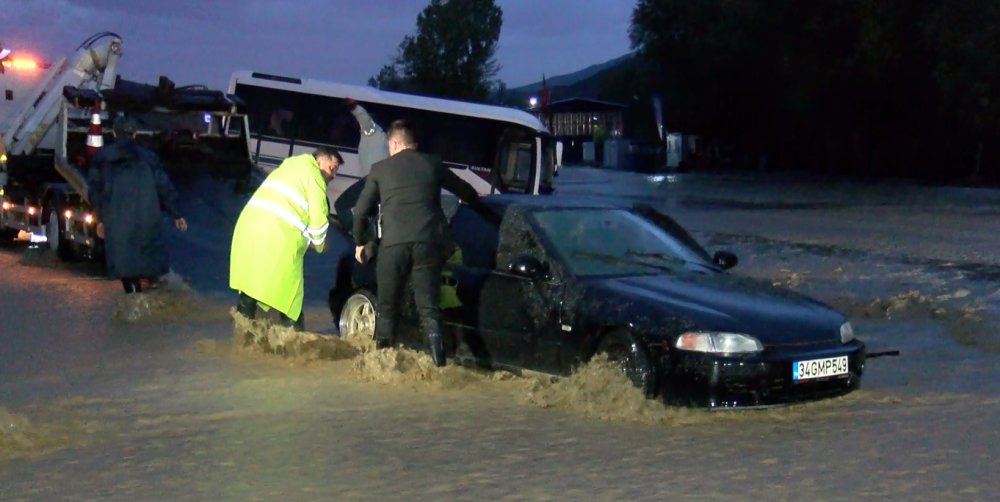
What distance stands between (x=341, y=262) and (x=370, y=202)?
156cm

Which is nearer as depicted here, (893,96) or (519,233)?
(519,233)

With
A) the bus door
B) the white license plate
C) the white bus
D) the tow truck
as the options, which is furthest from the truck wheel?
the white license plate

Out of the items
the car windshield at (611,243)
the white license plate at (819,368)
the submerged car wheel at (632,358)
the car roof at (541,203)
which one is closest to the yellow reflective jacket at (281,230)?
the car roof at (541,203)

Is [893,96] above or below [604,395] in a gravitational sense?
above

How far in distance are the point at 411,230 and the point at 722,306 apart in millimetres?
2130

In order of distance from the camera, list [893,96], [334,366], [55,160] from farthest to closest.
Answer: [893,96] < [55,160] < [334,366]

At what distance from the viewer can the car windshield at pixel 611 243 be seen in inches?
345

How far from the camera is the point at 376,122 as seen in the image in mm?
28125

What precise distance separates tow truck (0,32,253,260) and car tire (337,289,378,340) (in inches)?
300

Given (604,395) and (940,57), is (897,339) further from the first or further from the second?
(940,57)

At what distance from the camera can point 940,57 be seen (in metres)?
43.3

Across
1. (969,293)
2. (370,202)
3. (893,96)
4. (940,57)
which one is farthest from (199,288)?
(893,96)

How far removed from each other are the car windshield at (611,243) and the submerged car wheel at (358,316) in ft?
5.45

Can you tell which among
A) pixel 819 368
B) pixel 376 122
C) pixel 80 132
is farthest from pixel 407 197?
pixel 376 122
